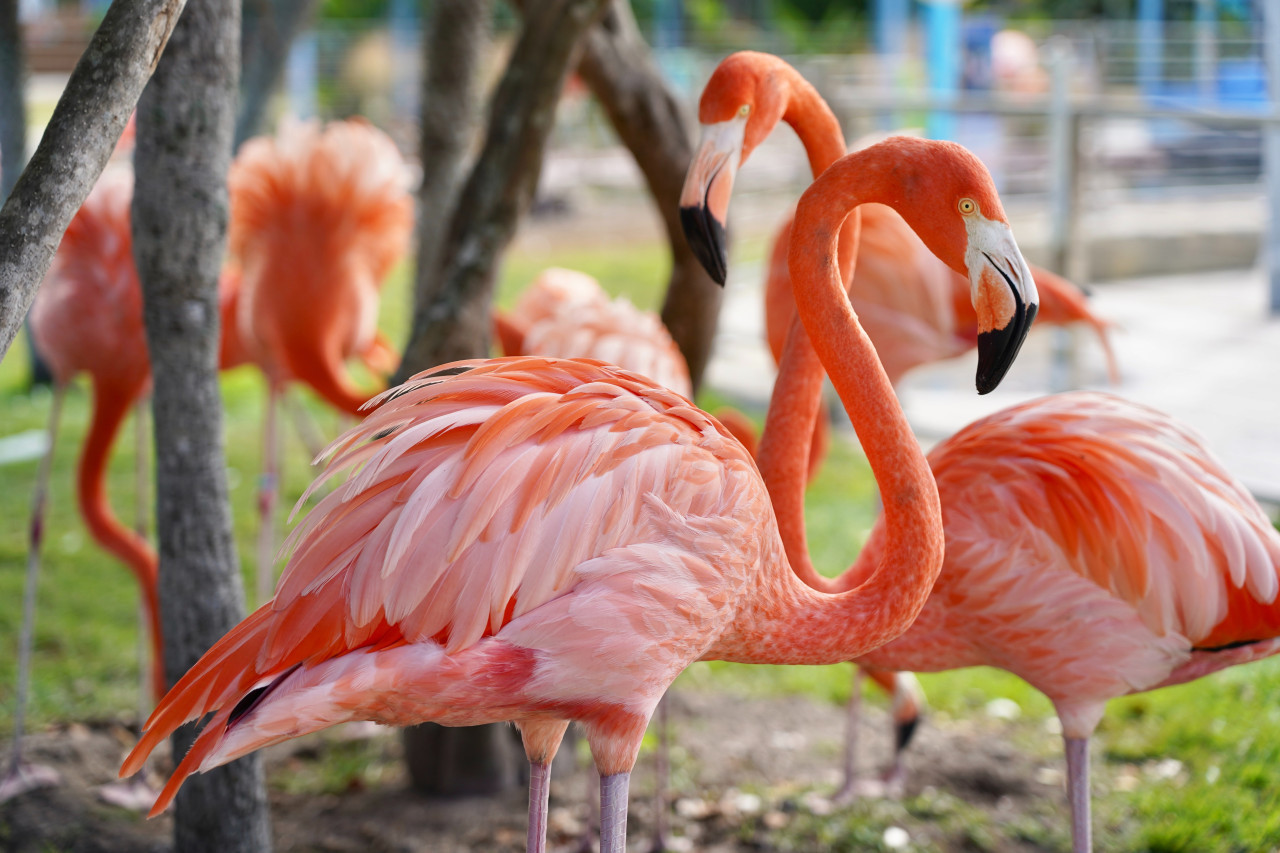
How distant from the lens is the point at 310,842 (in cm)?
292

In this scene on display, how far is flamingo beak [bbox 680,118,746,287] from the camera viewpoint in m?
2.00

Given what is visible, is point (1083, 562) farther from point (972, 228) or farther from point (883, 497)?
point (972, 228)

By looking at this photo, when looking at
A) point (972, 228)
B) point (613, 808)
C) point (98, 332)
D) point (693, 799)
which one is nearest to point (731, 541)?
point (613, 808)

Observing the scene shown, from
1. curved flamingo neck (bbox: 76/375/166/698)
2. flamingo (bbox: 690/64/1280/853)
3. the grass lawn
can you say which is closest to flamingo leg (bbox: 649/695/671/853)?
the grass lawn

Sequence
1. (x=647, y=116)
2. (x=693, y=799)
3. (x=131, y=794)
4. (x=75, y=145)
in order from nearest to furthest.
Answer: (x=75, y=145) → (x=131, y=794) → (x=693, y=799) → (x=647, y=116)

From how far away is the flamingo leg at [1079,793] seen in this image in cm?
230

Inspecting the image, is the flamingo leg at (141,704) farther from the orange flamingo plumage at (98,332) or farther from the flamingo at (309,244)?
the flamingo at (309,244)

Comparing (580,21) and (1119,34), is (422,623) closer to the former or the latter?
(580,21)

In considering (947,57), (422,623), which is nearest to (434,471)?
(422,623)

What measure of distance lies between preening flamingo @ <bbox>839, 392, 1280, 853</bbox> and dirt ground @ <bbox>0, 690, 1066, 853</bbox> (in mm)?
842

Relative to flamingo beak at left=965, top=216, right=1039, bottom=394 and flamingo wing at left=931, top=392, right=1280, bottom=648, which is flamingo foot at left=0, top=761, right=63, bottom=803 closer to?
flamingo wing at left=931, top=392, right=1280, bottom=648

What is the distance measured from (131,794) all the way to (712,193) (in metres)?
2.32

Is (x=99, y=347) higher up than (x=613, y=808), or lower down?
higher up

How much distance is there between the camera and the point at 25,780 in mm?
3096
